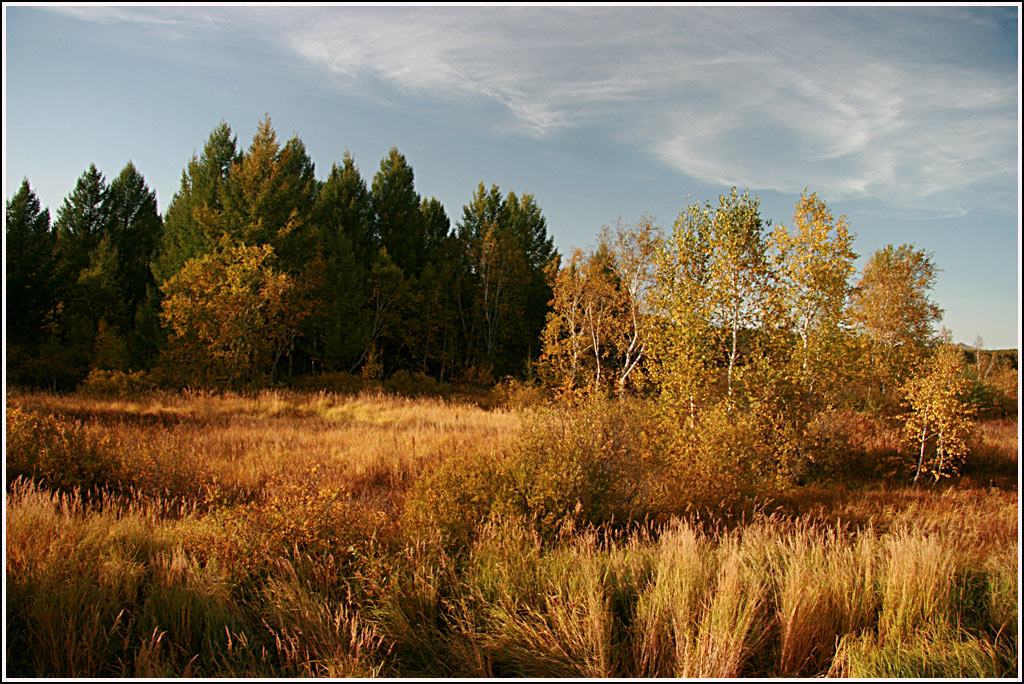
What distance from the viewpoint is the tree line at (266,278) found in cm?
2061

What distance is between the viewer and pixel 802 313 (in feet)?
38.4

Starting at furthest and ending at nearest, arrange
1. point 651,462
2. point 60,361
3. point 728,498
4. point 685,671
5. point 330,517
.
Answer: point 60,361 < point 651,462 < point 728,498 < point 330,517 < point 685,671

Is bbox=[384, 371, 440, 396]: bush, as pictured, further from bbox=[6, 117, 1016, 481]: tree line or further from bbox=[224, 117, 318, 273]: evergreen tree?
bbox=[224, 117, 318, 273]: evergreen tree

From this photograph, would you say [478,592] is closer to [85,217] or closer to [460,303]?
[460,303]

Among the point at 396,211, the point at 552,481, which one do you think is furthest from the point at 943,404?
the point at 396,211

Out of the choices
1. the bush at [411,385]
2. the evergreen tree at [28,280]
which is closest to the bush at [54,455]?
the bush at [411,385]

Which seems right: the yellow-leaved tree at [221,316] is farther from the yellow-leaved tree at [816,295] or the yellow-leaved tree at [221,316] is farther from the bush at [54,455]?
the yellow-leaved tree at [816,295]

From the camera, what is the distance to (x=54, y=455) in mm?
6656

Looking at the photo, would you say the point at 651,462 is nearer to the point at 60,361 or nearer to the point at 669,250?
the point at 669,250

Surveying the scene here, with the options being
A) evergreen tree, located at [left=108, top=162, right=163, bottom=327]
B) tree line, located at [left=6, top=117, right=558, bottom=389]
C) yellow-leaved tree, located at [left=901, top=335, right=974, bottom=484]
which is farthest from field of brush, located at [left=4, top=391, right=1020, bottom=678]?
evergreen tree, located at [left=108, top=162, right=163, bottom=327]

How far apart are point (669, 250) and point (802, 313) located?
3329mm

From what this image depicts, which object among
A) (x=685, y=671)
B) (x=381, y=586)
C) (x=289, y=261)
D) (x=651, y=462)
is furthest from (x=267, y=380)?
(x=685, y=671)

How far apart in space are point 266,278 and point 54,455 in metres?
15.2

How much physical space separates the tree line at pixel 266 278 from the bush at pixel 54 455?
13.3 meters
